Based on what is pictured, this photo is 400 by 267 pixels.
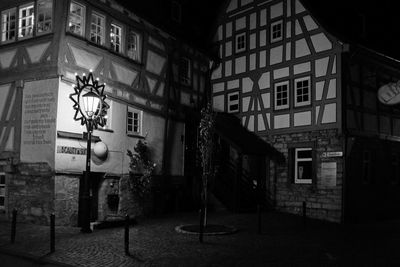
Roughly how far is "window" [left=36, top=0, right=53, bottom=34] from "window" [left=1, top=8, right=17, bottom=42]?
1179mm

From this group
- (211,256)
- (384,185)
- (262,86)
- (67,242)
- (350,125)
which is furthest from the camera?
(262,86)

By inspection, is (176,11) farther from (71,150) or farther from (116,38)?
(71,150)

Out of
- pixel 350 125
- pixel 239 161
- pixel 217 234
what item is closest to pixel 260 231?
pixel 217 234

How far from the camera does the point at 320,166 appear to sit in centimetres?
1756

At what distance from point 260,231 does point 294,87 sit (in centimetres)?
784

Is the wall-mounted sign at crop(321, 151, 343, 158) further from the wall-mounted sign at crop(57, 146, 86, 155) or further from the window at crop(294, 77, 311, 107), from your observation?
the wall-mounted sign at crop(57, 146, 86, 155)

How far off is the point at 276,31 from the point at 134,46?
6.41m

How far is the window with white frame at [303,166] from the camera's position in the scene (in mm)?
18203

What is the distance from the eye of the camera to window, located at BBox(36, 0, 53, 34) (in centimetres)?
1448

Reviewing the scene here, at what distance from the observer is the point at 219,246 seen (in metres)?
10.8

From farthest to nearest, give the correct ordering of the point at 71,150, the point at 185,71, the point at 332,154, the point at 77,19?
1. the point at 185,71
2. the point at 332,154
3. the point at 77,19
4. the point at 71,150

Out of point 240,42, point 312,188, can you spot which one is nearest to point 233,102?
point 240,42

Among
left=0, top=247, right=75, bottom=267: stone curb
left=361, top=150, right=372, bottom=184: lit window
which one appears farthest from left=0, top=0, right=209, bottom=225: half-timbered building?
left=361, top=150, right=372, bottom=184: lit window

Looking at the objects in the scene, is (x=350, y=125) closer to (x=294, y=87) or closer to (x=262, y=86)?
(x=294, y=87)
